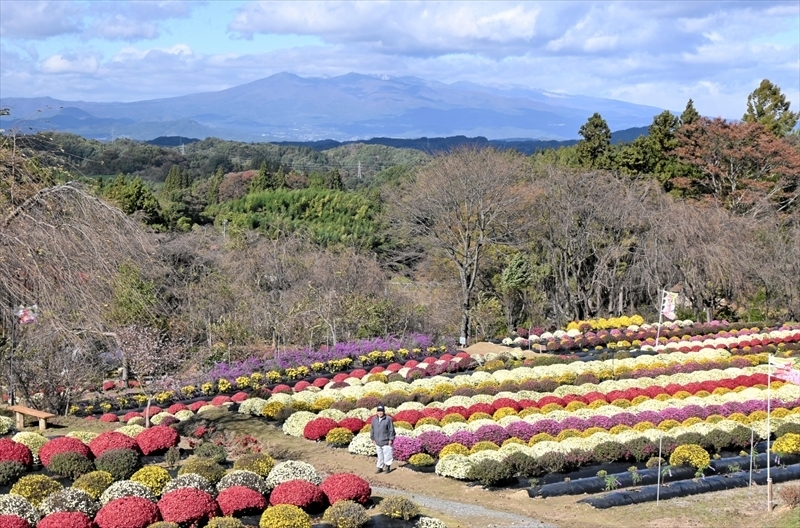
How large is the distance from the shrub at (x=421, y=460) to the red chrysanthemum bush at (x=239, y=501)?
4599 millimetres

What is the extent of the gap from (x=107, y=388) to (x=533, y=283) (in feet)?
67.0

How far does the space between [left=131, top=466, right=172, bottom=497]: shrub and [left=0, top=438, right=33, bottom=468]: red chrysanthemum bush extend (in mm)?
2252

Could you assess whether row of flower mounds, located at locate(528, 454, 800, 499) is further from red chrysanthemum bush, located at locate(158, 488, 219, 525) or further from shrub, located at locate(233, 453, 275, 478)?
red chrysanthemum bush, located at locate(158, 488, 219, 525)

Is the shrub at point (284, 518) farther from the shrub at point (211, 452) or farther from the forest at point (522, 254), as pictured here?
the forest at point (522, 254)

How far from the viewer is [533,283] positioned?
39500mm

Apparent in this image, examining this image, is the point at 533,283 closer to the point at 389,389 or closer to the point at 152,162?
the point at 389,389

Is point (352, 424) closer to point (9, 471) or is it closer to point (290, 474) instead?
point (290, 474)

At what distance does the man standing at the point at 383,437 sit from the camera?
15.4 meters

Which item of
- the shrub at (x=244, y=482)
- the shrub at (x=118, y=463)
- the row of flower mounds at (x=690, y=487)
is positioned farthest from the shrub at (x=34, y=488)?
the row of flower mounds at (x=690, y=487)

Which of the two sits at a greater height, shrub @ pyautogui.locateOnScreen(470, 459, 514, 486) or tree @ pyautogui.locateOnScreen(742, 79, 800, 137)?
tree @ pyautogui.locateOnScreen(742, 79, 800, 137)

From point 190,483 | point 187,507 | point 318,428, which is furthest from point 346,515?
point 318,428

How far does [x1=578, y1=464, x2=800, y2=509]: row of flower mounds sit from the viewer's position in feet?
44.4

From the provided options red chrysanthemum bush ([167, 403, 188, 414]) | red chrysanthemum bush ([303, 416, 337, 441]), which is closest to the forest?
red chrysanthemum bush ([167, 403, 188, 414])

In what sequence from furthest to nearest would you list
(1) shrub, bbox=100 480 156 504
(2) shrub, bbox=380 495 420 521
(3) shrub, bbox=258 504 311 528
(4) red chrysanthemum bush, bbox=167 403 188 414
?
(4) red chrysanthemum bush, bbox=167 403 188 414, (2) shrub, bbox=380 495 420 521, (1) shrub, bbox=100 480 156 504, (3) shrub, bbox=258 504 311 528
